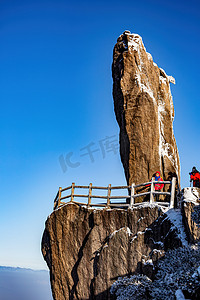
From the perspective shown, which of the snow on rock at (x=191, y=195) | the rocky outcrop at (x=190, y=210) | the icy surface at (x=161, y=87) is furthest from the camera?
the icy surface at (x=161, y=87)

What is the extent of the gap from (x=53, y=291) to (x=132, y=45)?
17402mm

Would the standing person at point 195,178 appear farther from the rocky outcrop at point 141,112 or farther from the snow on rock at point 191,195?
the snow on rock at point 191,195

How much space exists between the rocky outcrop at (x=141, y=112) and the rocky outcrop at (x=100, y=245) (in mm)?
3760

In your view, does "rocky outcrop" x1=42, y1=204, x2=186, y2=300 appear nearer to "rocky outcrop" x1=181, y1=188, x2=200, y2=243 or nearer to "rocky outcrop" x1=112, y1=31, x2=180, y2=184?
"rocky outcrop" x1=181, y1=188, x2=200, y2=243

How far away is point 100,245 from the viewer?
18359mm

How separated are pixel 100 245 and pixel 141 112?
9207 mm

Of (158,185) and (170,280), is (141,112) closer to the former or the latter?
(158,185)

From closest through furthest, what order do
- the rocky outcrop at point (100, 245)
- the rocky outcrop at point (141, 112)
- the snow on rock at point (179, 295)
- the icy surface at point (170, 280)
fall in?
the snow on rock at point (179, 295)
the icy surface at point (170, 280)
the rocky outcrop at point (100, 245)
the rocky outcrop at point (141, 112)

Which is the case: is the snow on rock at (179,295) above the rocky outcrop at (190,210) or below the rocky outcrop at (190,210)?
below

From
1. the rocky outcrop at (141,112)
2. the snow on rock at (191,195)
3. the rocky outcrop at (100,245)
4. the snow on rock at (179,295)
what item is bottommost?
the snow on rock at (179,295)

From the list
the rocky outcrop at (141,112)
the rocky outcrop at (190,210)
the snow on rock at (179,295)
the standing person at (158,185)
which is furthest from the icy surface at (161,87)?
the snow on rock at (179,295)

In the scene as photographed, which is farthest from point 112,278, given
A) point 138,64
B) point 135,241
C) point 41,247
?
point 138,64

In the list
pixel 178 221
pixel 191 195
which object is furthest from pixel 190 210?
pixel 178 221

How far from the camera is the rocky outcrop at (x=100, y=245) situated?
53.5ft
